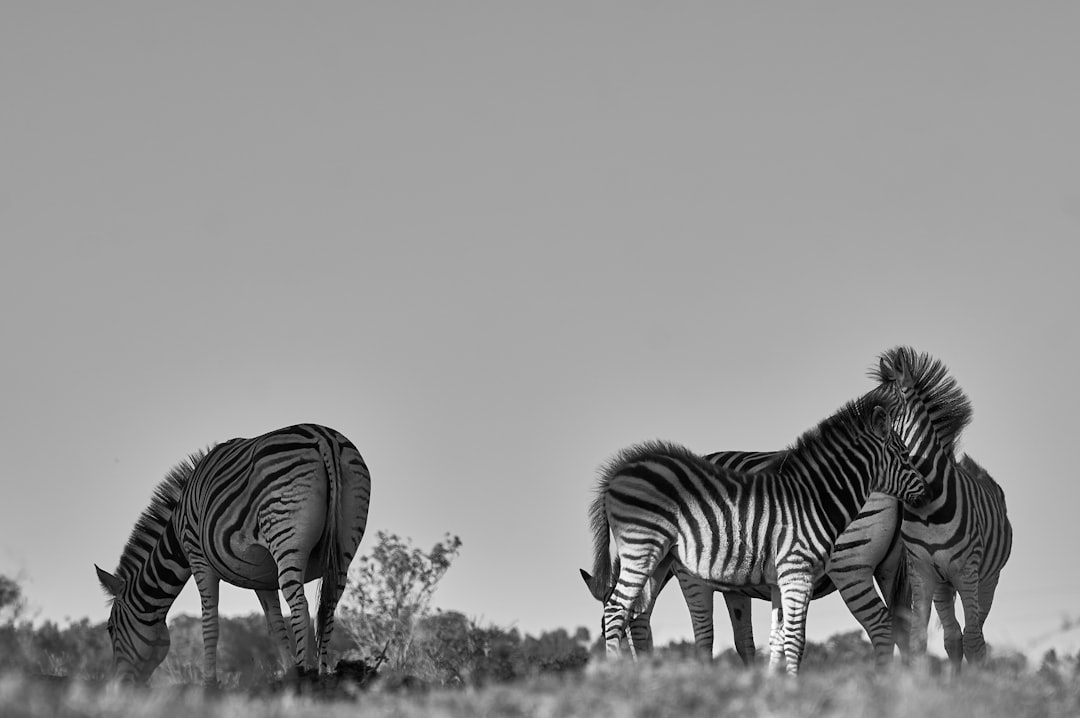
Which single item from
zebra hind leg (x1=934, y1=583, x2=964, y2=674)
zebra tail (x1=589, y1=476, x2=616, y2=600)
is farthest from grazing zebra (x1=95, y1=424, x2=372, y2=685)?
zebra hind leg (x1=934, y1=583, x2=964, y2=674)

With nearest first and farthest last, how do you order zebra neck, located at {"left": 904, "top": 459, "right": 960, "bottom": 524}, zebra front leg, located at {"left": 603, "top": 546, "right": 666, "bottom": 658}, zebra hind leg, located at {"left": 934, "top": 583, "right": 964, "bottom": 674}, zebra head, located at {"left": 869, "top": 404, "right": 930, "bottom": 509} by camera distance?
zebra front leg, located at {"left": 603, "top": 546, "right": 666, "bottom": 658}
zebra head, located at {"left": 869, "top": 404, "right": 930, "bottom": 509}
zebra neck, located at {"left": 904, "top": 459, "right": 960, "bottom": 524}
zebra hind leg, located at {"left": 934, "top": 583, "right": 964, "bottom": 674}

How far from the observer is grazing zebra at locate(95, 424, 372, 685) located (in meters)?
14.5

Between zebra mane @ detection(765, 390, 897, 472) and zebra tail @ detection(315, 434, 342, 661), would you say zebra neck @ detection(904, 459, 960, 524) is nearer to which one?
zebra mane @ detection(765, 390, 897, 472)

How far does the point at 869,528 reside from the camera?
49.5ft

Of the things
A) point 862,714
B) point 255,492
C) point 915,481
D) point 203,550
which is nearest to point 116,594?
point 203,550

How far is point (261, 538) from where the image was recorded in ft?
48.5

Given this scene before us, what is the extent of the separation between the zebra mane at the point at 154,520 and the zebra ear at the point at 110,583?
0.09 m

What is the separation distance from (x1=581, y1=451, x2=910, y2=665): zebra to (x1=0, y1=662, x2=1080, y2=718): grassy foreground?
5.85 m

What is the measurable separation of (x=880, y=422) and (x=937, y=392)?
1.83 metres

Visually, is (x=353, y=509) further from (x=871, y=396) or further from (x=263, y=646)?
(x=263, y=646)

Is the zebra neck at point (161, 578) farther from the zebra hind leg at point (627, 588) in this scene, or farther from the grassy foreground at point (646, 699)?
the grassy foreground at point (646, 699)

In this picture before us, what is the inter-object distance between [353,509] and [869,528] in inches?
216

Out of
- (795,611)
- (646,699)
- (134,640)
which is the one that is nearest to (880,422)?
(795,611)

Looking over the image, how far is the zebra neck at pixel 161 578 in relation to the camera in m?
16.6
